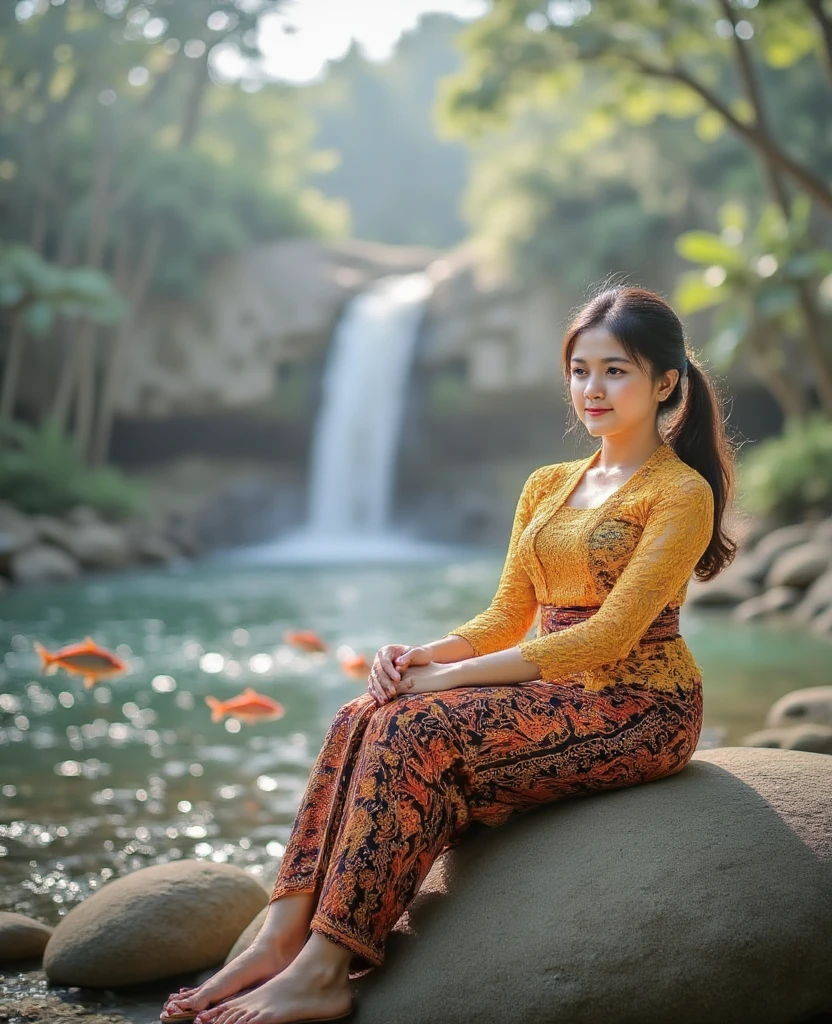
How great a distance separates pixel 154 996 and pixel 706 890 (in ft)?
5.08

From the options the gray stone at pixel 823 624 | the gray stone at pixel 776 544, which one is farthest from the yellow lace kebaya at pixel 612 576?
the gray stone at pixel 776 544

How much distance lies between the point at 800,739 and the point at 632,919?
8.96 feet

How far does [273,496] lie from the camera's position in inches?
898

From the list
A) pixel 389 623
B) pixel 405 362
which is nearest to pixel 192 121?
pixel 405 362

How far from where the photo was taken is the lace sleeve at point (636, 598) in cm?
281

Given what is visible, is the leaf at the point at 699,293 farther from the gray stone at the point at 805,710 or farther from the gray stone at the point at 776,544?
the gray stone at the point at 805,710

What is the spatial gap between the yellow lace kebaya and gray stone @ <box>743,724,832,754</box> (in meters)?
2.18

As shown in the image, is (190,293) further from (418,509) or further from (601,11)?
(601,11)

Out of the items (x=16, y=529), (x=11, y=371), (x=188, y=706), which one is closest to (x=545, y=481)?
(x=188, y=706)

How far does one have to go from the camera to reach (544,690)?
280 centimetres

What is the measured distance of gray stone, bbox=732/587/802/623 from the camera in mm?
11148

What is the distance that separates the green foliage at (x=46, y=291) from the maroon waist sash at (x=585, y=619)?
1728 cm

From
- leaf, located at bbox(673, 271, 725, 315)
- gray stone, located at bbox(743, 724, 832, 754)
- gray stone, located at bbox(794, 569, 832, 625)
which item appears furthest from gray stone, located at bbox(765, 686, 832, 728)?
leaf, located at bbox(673, 271, 725, 315)

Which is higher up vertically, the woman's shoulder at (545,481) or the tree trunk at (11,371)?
the tree trunk at (11,371)
